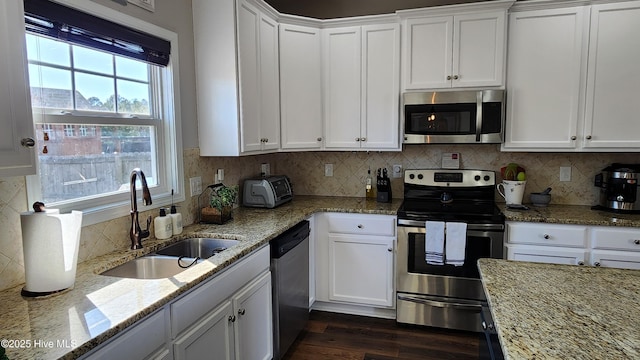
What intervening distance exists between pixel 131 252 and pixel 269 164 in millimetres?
1955

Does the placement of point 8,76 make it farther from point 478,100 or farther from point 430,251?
point 478,100

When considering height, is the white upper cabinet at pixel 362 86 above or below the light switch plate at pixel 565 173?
above

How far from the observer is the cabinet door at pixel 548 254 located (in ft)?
8.80

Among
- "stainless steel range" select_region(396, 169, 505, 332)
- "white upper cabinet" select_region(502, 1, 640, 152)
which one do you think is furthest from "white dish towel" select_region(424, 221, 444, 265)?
"white upper cabinet" select_region(502, 1, 640, 152)

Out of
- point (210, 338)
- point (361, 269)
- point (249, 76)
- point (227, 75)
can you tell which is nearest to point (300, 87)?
point (249, 76)

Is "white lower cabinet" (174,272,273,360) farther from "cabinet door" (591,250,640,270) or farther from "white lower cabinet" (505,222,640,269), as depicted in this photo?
"cabinet door" (591,250,640,270)

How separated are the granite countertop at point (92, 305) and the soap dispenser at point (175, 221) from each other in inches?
2.3

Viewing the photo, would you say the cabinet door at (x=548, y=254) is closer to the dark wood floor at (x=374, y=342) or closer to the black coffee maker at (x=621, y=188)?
the black coffee maker at (x=621, y=188)

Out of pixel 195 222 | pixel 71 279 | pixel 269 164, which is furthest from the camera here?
pixel 269 164

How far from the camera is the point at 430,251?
9.33 feet

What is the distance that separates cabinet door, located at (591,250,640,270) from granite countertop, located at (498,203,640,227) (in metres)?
0.20

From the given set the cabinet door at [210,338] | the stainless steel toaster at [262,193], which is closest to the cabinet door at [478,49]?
the stainless steel toaster at [262,193]

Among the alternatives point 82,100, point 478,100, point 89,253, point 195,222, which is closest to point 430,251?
point 478,100

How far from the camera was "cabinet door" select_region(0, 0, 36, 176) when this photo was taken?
1173mm
